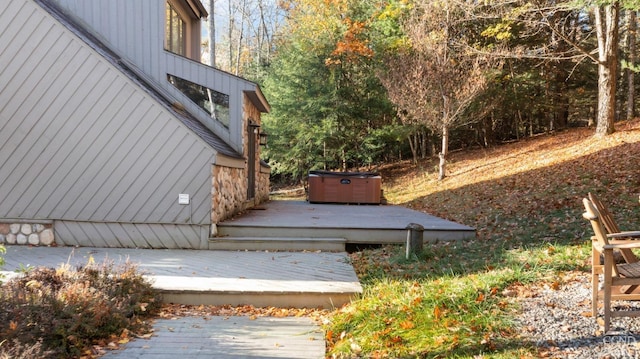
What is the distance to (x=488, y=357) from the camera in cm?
293

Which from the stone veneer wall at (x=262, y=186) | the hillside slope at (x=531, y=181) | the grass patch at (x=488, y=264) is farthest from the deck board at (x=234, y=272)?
the stone veneer wall at (x=262, y=186)

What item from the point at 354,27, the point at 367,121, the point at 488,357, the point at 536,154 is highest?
the point at 354,27

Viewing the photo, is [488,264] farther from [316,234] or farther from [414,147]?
[414,147]

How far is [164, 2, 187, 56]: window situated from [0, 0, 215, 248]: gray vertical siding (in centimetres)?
222

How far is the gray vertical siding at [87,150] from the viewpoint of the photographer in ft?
22.5

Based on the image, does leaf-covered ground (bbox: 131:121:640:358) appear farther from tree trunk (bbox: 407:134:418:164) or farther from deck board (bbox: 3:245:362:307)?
tree trunk (bbox: 407:134:418:164)

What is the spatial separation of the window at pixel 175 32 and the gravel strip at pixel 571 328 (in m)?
7.95

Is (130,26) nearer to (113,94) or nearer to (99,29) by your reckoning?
(99,29)

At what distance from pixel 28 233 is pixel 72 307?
4.16m

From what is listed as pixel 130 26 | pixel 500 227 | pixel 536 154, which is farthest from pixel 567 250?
pixel 536 154

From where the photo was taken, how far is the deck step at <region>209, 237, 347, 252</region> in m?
6.77

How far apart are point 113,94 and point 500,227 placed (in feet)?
22.0

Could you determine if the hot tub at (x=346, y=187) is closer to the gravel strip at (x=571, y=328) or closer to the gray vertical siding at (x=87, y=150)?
the gray vertical siding at (x=87, y=150)

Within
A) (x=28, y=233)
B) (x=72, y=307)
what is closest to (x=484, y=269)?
(x=72, y=307)
